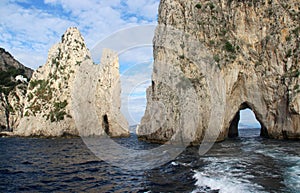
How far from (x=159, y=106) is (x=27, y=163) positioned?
19011 mm

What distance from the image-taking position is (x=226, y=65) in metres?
34.4

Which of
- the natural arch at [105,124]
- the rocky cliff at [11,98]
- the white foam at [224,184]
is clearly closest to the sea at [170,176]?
the white foam at [224,184]

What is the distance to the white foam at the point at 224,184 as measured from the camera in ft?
37.8

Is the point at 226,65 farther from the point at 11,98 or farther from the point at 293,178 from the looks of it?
the point at 11,98

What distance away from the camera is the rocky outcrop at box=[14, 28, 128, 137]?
53.1 m

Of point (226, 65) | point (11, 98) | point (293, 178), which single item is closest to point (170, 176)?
point (293, 178)

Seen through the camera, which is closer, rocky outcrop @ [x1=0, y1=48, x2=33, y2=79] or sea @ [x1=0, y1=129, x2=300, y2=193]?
sea @ [x1=0, y1=129, x2=300, y2=193]

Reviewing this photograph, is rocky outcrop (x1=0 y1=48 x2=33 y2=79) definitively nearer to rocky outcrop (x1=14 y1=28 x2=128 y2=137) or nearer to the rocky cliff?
the rocky cliff

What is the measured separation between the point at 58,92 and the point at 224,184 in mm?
51410

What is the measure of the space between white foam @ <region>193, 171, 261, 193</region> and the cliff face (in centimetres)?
1702

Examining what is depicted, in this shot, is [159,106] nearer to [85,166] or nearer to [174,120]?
[174,120]

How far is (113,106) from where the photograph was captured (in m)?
57.5

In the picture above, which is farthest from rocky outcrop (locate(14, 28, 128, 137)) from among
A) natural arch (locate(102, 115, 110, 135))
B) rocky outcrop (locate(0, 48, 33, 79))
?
rocky outcrop (locate(0, 48, 33, 79))

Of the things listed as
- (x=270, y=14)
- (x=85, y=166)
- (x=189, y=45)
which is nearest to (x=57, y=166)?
(x=85, y=166)
